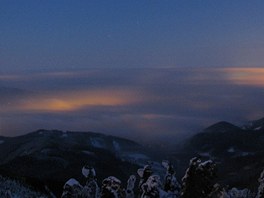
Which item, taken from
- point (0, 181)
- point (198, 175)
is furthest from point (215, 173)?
point (0, 181)

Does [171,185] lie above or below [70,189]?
above

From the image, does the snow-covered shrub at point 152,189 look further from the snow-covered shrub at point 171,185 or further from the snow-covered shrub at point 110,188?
the snow-covered shrub at point 110,188

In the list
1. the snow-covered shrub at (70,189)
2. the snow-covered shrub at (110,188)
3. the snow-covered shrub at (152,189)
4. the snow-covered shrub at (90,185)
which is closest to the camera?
the snow-covered shrub at (152,189)

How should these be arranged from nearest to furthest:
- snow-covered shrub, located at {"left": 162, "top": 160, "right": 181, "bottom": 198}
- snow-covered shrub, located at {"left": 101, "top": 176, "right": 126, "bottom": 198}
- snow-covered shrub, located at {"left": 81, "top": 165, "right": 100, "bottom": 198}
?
snow-covered shrub, located at {"left": 162, "top": 160, "right": 181, "bottom": 198}, snow-covered shrub, located at {"left": 101, "top": 176, "right": 126, "bottom": 198}, snow-covered shrub, located at {"left": 81, "top": 165, "right": 100, "bottom": 198}

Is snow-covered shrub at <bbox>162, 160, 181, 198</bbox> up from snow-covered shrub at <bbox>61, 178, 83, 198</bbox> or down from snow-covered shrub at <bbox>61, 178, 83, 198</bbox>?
up

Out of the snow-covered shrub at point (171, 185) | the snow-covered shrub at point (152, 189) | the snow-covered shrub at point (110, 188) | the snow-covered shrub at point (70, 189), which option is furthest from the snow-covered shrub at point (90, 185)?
the snow-covered shrub at point (152, 189)

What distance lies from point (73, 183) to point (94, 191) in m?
15.0

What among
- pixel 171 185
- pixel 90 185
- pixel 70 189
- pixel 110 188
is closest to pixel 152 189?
pixel 171 185

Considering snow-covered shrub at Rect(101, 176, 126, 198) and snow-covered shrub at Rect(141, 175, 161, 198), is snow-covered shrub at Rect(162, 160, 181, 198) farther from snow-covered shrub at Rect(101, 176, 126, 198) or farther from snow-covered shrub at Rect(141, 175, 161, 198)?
snow-covered shrub at Rect(141, 175, 161, 198)

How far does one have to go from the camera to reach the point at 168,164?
201 feet

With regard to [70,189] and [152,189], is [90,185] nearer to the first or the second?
[70,189]

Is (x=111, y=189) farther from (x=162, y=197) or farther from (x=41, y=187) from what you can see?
(x=41, y=187)

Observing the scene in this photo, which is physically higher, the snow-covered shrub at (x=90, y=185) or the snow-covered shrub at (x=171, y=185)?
the snow-covered shrub at (x=171, y=185)

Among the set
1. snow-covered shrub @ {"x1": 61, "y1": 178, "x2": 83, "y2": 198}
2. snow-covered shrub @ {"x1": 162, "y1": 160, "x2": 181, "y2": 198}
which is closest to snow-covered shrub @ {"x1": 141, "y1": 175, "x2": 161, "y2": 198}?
snow-covered shrub @ {"x1": 162, "y1": 160, "x2": 181, "y2": 198}
